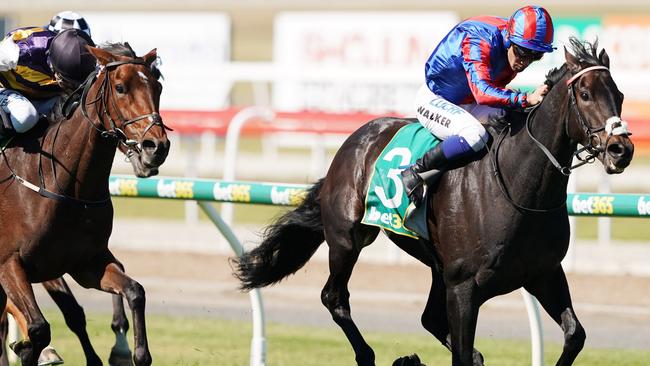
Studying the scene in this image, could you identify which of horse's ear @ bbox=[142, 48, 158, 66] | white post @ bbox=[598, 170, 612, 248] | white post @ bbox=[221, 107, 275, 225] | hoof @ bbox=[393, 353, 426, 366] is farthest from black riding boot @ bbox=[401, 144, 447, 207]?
white post @ bbox=[598, 170, 612, 248]

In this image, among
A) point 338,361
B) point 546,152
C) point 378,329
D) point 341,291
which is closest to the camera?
point 546,152

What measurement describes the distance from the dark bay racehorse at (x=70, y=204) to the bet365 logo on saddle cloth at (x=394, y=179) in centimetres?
120

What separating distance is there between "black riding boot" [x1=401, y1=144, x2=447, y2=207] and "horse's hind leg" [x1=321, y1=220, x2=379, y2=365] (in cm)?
65

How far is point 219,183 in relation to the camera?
737 centimetres

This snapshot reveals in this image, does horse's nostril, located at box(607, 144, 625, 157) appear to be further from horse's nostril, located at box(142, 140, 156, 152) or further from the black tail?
the black tail

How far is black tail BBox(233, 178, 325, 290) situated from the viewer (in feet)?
22.2

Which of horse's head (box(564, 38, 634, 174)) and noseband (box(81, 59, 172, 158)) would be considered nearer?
horse's head (box(564, 38, 634, 174))

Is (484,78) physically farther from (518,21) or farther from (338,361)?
(338,361)

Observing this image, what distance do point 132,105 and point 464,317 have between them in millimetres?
1707

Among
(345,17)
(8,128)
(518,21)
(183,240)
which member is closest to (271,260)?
(8,128)

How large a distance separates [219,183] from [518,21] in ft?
8.03

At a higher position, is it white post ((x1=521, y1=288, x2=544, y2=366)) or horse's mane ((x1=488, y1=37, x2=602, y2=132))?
horse's mane ((x1=488, y1=37, x2=602, y2=132))

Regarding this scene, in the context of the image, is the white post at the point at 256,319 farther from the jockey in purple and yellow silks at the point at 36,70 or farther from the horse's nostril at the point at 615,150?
the horse's nostril at the point at 615,150

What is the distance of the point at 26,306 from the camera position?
5711mm
